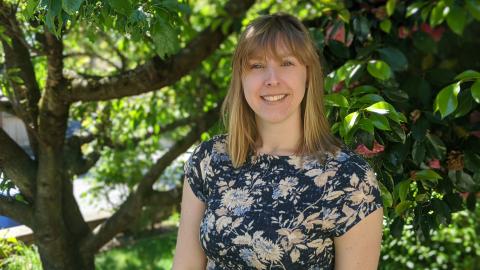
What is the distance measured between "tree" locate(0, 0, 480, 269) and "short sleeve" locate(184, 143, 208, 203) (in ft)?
1.21

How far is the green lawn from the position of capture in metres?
4.63

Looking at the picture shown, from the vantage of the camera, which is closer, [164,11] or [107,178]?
[164,11]

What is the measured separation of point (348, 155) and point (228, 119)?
0.45m

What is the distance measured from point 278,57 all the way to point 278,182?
0.36 meters

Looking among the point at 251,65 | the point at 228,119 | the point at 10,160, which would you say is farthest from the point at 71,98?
the point at 251,65

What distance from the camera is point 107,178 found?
5031 millimetres

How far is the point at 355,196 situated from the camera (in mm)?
1651

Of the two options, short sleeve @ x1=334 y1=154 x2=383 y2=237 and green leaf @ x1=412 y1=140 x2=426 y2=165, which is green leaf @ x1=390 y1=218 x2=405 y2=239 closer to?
green leaf @ x1=412 y1=140 x2=426 y2=165

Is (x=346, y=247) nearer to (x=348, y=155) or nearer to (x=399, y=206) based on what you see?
(x=348, y=155)

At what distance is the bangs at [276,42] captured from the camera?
1.74 meters

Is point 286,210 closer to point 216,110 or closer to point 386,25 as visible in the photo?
point 386,25

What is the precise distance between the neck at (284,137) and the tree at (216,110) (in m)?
0.15

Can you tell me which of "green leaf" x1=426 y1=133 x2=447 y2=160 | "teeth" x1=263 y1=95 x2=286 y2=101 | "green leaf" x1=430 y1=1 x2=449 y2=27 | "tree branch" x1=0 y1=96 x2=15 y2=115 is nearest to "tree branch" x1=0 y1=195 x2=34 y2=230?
"tree branch" x1=0 y1=96 x2=15 y2=115

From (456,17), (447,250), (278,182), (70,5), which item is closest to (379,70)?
(456,17)
